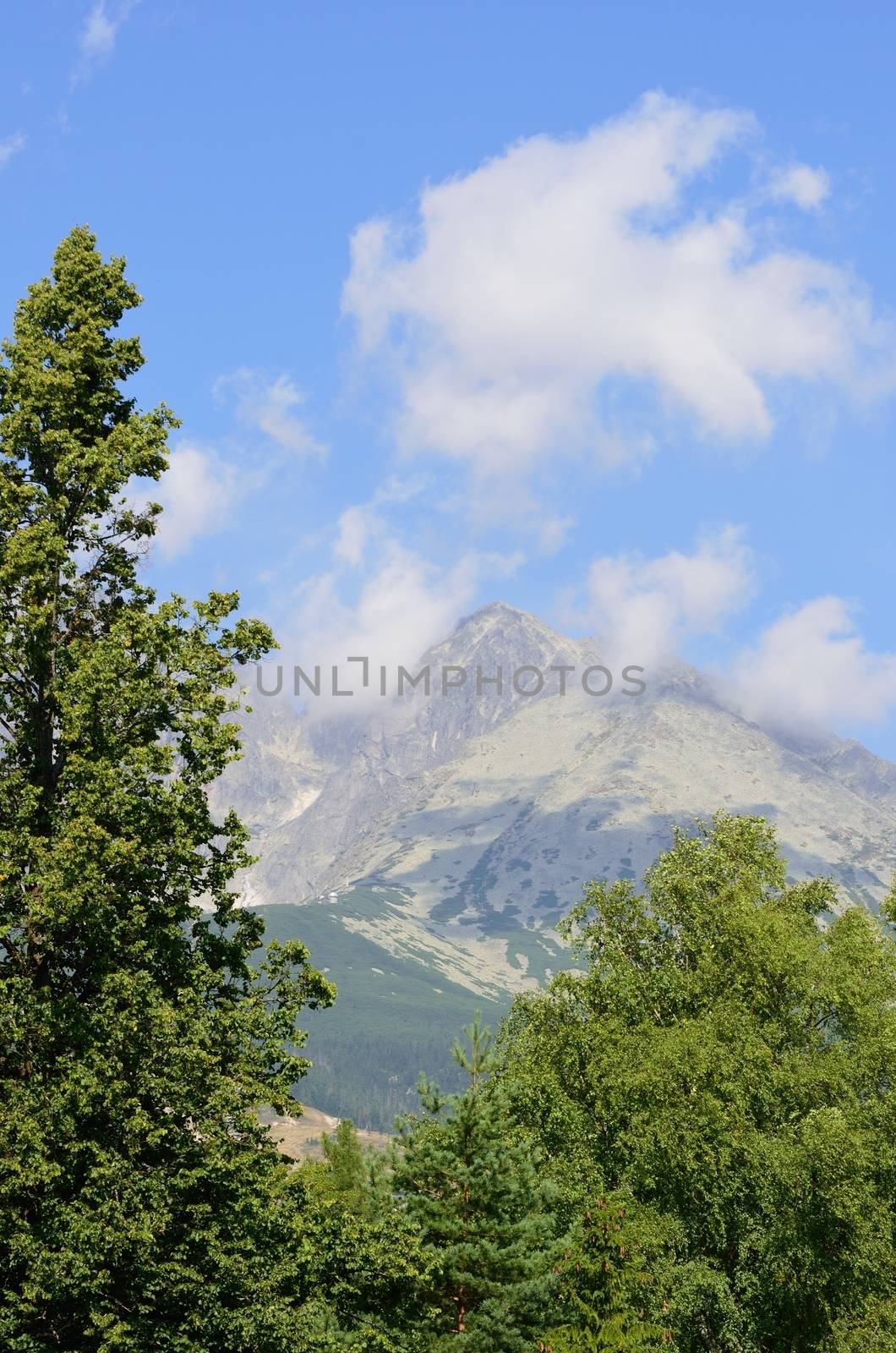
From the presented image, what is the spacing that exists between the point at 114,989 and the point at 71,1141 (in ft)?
9.94

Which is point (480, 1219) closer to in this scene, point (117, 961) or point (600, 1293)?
point (600, 1293)

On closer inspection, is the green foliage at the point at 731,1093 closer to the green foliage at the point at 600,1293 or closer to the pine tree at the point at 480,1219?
the green foliage at the point at 600,1293

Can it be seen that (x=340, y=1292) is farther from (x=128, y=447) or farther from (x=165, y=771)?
(x=128, y=447)

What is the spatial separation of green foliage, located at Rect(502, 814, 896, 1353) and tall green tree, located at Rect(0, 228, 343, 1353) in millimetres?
16208

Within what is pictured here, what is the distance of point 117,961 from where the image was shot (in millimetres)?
26359

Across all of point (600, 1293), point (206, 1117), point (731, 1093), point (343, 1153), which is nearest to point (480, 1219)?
point (600, 1293)

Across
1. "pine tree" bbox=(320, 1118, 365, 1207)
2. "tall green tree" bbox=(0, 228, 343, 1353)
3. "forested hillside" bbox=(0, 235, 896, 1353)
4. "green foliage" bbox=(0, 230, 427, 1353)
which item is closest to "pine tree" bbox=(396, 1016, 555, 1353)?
"forested hillside" bbox=(0, 235, 896, 1353)

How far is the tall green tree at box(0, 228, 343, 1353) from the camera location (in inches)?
940

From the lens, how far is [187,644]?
1118 inches

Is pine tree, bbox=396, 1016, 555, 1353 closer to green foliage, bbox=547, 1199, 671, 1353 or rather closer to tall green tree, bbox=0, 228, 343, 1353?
green foliage, bbox=547, 1199, 671, 1353

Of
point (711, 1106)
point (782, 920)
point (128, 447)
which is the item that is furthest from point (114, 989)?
point (782, 920)

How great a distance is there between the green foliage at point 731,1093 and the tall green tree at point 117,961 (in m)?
16.2

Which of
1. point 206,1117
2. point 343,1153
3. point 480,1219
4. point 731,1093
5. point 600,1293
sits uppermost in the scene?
point 206,1117

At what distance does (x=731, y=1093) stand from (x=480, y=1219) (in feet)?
44.9
